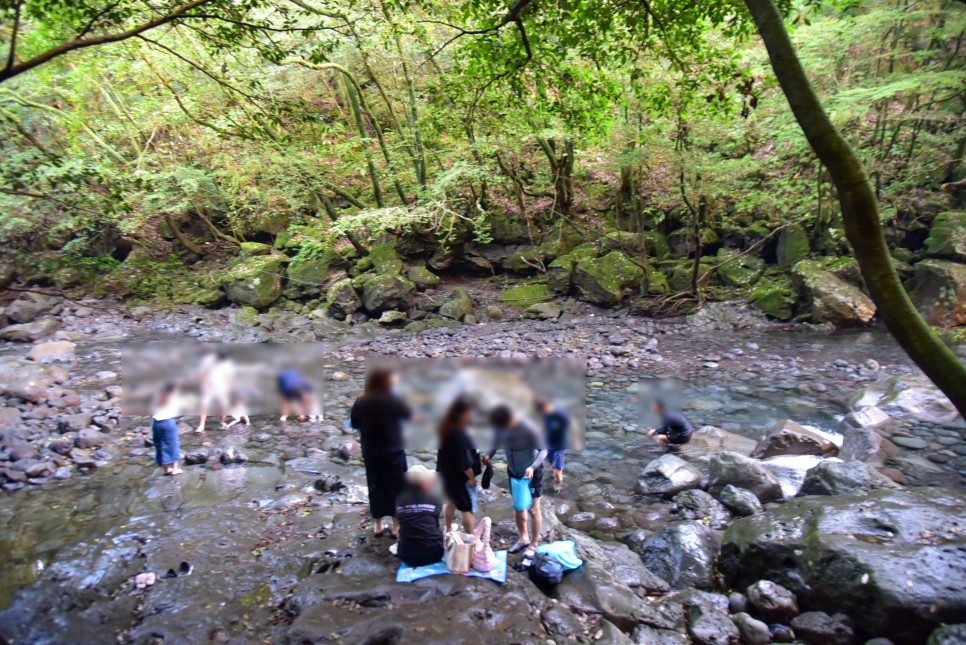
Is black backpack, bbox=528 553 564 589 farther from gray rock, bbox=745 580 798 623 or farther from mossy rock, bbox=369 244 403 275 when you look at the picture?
mossy rock, bbox=369 244 403 275

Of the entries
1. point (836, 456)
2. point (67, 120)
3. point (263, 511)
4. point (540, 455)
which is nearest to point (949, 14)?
point (836, 456)

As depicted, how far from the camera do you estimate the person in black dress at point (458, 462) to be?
341 cm

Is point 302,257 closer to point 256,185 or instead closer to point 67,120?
point 256,185

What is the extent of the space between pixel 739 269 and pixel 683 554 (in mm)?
11917

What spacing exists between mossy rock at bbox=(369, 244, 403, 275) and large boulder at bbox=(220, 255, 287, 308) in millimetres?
3409

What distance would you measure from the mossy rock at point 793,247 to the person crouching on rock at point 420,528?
1355 centimetres

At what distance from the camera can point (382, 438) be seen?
3992mm

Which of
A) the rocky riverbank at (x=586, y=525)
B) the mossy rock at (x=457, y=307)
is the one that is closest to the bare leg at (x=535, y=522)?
the rocky riverbank at (x=586, y=525)

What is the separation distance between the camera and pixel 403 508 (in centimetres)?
402

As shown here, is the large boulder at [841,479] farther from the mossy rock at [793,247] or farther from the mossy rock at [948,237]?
the mossy rock at [793,247]

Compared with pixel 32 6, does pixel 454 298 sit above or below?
below

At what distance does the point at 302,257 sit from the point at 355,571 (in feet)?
48.1

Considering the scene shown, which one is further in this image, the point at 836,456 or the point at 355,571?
the point at 836,456

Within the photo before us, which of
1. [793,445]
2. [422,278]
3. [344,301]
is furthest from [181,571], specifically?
[422,278]
